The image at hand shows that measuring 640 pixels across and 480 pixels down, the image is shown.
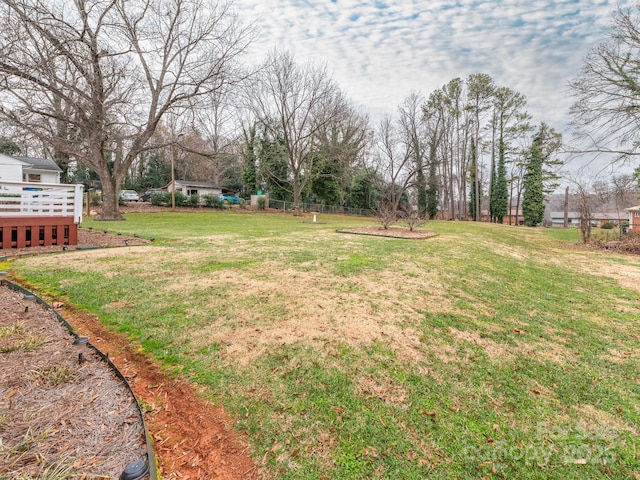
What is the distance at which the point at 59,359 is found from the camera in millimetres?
2330

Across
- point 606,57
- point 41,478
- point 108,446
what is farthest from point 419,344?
point 606,57

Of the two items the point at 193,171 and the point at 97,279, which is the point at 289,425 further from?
the point at 193,171

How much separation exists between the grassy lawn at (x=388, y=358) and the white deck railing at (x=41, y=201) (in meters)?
1.99

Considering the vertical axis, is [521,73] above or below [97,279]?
above

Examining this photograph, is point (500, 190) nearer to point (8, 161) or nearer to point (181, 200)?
point (181, 200)

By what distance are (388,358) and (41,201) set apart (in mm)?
8208

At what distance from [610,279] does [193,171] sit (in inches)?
1541

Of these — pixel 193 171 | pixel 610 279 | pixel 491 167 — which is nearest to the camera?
pixel 610 279

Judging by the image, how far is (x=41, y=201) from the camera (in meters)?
6.79

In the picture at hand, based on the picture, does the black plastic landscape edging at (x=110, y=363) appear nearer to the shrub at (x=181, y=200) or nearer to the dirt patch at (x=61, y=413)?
the dirt patch at (x=61, y=413)

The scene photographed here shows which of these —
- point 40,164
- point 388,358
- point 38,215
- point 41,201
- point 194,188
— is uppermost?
point 40,164

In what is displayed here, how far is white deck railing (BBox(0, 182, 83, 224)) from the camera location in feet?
21.1

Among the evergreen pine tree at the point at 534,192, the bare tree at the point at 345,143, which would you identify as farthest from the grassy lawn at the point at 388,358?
the evergreen pine tree at the point at 534,192

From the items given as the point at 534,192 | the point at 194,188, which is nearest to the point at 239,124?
the point at 194,188
